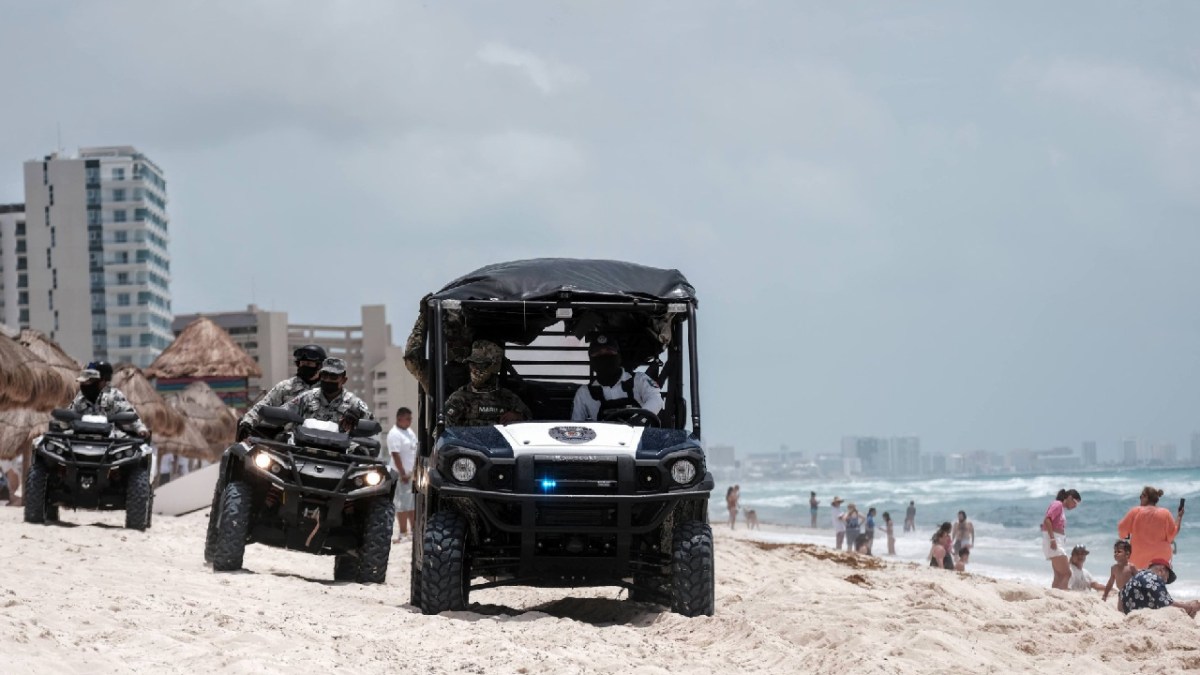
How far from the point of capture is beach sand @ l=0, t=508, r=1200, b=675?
7375mm

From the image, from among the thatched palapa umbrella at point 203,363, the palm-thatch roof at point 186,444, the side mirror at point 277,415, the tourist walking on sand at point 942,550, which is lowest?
the tourist walking on sand at point 942,550

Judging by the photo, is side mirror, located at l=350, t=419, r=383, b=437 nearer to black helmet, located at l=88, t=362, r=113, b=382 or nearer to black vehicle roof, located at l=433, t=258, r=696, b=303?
black vehicle roof, located at l=433, t=258, r=696, b=303

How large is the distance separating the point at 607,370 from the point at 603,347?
149mm

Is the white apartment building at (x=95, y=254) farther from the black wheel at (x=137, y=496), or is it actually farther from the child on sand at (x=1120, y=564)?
the child on sand at (x=1120, y=564)

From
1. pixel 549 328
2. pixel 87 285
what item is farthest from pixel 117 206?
pixel 549 328

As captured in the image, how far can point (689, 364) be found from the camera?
10078 mm

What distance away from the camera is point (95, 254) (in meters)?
156

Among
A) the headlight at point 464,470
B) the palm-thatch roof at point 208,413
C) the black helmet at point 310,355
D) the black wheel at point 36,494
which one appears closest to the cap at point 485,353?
the headlight at point 464,470

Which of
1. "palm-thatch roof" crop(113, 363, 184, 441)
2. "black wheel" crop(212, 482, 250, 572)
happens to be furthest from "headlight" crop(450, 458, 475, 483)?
"palm-thatch roof" crop(113, 363, 184, 441)

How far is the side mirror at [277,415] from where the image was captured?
38.4 ft

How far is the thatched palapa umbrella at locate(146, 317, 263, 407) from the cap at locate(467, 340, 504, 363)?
4421 centimetres

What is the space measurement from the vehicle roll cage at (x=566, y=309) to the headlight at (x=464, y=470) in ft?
1.94

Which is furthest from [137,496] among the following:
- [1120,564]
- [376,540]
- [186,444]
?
[186,444]

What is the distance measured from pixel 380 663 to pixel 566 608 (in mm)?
3456
